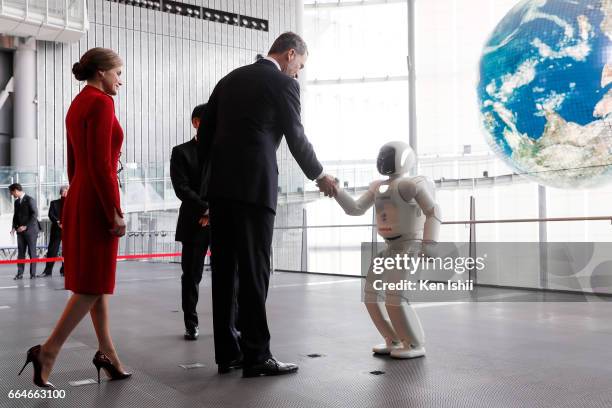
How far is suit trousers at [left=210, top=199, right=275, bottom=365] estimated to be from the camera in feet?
9.18

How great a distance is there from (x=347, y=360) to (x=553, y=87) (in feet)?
7.56

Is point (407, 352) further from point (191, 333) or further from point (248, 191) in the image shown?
point (191, 333)

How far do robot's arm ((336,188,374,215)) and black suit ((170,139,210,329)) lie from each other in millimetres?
967

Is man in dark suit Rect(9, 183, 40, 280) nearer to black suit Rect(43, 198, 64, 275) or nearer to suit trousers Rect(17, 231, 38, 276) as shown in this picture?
suit trousers Rect(17, 231, 38, 276)

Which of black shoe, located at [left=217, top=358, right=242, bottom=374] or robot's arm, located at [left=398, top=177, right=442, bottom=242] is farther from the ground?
robot's arm, located at [left=398, top=177, right=442, bottom=242]

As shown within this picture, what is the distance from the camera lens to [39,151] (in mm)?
18344

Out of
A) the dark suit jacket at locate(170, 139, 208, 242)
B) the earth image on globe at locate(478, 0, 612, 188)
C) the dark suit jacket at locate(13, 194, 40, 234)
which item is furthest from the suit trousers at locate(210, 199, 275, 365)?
the dark suit jacket at locate(13, 194, 40, 234)

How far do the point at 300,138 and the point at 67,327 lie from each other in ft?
4.33

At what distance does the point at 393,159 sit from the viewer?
11.2 feet

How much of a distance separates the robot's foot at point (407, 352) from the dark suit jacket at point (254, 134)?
3.51ft

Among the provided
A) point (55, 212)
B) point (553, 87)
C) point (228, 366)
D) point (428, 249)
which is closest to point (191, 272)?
point (228, 366)

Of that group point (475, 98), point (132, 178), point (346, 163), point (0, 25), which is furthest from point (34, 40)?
point (475, 98)

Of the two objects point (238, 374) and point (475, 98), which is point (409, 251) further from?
point (475, 98)

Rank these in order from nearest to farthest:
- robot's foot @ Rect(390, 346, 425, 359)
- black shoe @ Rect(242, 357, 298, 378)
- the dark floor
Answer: the dark floor
black shoe @ Rect(242, 357, 298, 378)
robot's foot @ Rect(390, 346, 425, 359)
